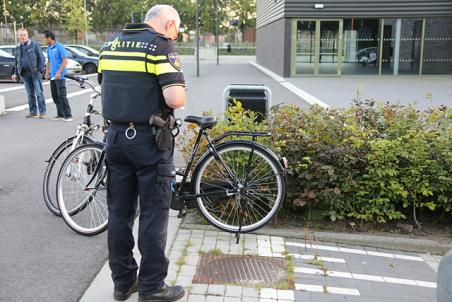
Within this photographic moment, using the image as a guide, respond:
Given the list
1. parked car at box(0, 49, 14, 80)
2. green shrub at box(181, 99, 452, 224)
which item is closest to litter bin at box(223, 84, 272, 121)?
green shrub at box(181, 99, 452, 224)

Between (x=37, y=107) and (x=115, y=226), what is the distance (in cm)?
973

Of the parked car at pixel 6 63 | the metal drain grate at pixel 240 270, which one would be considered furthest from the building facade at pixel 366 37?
the metal drain grate at pixel 240 270

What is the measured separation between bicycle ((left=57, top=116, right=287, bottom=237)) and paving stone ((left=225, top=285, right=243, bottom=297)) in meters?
0.91

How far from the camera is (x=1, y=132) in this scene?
32.7 ft

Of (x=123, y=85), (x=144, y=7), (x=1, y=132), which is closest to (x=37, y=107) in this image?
(x=1, y=132)

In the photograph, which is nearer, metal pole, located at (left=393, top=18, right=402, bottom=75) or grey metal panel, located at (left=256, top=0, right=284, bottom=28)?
metal pole, located at (left=393, top=18, right=402, bottom=75)

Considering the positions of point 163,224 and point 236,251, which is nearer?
point 163,224

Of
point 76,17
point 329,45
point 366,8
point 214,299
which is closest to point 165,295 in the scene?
point 214,299

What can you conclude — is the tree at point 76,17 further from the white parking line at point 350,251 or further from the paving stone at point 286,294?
the paving stone at point 286,294

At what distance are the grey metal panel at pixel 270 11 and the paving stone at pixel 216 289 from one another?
21948mm

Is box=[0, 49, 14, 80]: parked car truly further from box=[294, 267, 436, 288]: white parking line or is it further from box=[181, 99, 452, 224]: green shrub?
box=[294, 267, 436, 288]: white parking line

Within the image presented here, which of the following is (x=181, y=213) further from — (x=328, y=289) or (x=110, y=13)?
(x=110, y=13)

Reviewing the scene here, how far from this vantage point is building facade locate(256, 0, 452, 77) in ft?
76.4

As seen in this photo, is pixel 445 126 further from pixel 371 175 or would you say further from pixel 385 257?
pixel 385 257
